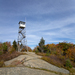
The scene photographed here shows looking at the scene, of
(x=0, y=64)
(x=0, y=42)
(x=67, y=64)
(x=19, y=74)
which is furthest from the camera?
(x=0, y=42)

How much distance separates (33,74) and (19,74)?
3.95 ft

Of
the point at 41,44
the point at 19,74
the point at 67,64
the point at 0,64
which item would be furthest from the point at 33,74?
the point at 41,44

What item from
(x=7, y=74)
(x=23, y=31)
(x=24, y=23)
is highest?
(x=24, y=23)

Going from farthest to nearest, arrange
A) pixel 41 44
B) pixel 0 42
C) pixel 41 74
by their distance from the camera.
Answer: pixel 41 44
pixel 0 42
pixel 41 74

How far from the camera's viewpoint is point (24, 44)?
22688mm

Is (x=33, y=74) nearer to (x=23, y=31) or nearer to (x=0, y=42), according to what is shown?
(x=0, y=42)

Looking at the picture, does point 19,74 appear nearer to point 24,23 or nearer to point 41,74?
point 41,74

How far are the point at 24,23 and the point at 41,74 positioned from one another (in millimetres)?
19703

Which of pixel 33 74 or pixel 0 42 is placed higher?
pixel 0 42

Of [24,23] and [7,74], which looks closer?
[7,74]

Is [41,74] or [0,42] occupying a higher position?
[0,42]

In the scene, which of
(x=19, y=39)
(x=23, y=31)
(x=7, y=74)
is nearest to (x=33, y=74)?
(x=7, y=74)

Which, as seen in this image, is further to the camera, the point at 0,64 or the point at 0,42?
the point at 0,42

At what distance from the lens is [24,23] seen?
76.9ft
